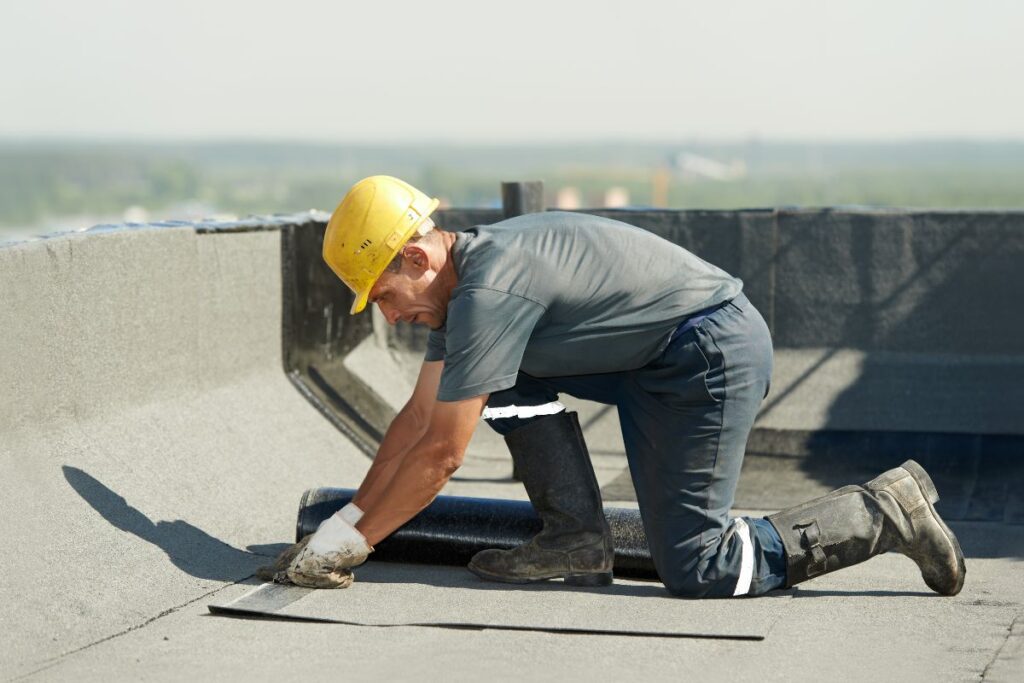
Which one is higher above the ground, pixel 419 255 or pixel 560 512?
pixel 419 255

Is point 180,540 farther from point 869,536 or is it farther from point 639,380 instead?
point 869,536

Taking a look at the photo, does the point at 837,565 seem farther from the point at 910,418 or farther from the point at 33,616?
the point at 910,418

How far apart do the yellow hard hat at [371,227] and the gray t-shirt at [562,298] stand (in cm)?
18

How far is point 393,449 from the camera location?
4727mm

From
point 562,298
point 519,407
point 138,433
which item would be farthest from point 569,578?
point 138,433

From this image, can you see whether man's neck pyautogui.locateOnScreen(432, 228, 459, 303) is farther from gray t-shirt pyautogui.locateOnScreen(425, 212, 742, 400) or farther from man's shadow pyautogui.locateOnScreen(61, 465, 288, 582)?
man's shadow pyautogui.locateOnScreen(61, 465, 288, 582)

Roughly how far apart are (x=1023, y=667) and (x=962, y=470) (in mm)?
3186

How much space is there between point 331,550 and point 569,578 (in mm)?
815

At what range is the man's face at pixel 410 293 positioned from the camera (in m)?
4.30

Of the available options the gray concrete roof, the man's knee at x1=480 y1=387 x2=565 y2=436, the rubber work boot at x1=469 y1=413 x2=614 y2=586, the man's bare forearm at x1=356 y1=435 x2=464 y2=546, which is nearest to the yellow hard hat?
the man's bare forearm at x1=356 y1=435 x2=464 y2=546

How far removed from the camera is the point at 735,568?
440 centimetres

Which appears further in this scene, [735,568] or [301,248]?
[301,248]

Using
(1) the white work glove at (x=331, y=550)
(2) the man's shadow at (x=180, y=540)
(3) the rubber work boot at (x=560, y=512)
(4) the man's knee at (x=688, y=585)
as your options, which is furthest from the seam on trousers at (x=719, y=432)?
(2) the man's shadow at (x=180, y=540)

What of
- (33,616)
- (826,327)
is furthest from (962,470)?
(33,616)
